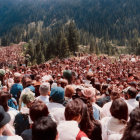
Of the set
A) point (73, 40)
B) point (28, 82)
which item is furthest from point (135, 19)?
point (28, 82)

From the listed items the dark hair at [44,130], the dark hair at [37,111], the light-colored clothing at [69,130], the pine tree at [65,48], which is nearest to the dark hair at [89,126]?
the light-colored clothing at [69,130]

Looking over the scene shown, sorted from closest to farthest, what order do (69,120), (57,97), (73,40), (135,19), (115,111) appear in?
(69,120) < (115,111) < (57,97) < (73,40) < (135,19)

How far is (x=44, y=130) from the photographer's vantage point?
242 cm

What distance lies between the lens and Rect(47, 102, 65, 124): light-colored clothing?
4246mm

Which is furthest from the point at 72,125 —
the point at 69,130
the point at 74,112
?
the point at 74,112

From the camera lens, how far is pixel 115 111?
3.48 metres

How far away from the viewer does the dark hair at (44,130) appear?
2.42 meters

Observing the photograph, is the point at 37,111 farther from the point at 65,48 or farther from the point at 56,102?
the point at 65,48

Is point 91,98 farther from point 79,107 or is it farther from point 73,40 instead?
point 73,40

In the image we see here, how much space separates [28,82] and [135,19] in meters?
212

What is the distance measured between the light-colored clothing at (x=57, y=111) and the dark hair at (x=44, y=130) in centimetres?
172

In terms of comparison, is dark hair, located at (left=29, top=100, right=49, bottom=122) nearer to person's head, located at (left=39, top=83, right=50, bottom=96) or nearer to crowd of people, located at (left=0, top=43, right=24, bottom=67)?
person's head, located at (left=39, top=83, right=50, bottom=96)

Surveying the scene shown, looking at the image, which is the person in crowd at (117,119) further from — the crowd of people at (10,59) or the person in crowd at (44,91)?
the crowd of people at (10,59)

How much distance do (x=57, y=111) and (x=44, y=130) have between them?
1.91 meters
